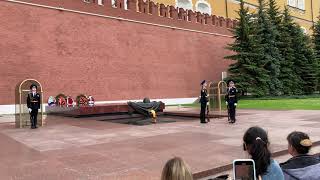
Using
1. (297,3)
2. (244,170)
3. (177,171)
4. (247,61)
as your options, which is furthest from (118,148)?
(297,3)

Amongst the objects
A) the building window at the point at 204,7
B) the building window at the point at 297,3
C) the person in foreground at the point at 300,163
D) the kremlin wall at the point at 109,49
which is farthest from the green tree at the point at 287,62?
the person in foreground at the point at 300,163

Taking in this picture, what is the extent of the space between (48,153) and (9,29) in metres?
13.7

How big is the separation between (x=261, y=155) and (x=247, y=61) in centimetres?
2708

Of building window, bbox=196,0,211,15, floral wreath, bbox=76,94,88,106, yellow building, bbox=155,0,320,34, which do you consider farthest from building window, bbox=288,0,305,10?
floral wreath, bbox=76,94,88,106

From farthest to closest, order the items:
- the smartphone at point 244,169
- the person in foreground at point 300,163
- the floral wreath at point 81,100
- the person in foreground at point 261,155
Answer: the floral wreath at point 81,100 → the person in foreground at point 300,163 → the person in foreground at point 261,155 → the smartphone at point 244,169

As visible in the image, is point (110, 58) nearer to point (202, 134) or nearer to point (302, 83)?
point (202, 134)

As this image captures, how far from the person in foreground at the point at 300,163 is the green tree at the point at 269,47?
2824 cm

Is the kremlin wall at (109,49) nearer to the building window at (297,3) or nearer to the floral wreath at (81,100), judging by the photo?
the floral wreath at (81,100)

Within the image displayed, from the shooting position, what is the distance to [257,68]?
29.8 meters

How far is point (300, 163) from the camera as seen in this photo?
3.46 metres

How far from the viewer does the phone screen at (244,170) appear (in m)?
2.74

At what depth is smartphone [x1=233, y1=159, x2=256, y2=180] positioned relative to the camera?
274cm

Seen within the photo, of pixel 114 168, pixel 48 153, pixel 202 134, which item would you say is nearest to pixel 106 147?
pixel 48 153

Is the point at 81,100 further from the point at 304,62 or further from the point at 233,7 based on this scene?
the point at 233,7
